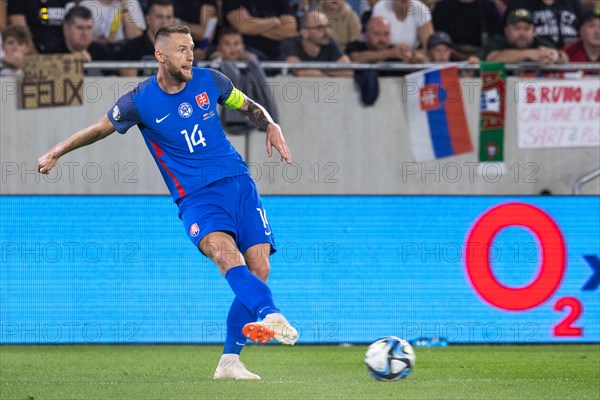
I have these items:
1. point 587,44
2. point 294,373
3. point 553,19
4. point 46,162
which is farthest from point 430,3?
point 46,162

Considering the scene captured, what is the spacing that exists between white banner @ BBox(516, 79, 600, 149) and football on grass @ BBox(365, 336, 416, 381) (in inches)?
245

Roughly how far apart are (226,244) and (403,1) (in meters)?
7.21

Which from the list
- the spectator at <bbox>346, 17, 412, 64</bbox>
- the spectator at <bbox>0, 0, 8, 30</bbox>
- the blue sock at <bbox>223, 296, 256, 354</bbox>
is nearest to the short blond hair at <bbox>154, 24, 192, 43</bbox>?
the blue sock at <bbox>223, 296, 256, 354</bbox>

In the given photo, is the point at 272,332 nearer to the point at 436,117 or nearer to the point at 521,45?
the point at 436,117

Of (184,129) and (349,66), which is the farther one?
(349,66)

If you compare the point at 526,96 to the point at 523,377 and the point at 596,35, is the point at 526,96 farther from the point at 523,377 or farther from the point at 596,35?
the point at 523,377

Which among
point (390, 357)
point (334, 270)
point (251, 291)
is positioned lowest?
point (334, 270)

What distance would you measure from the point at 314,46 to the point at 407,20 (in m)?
1.37

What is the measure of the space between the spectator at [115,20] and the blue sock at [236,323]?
6.35 metres

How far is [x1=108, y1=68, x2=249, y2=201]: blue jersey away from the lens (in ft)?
25.5

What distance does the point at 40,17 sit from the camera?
1337 cm

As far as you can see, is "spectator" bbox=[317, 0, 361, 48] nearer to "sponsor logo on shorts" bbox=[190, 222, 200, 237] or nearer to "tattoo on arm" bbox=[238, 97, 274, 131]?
"tattoo on arm" bbox=[238, 97, 274, 131]

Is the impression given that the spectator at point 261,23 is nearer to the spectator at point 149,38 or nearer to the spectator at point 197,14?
the spectator at point 197,14

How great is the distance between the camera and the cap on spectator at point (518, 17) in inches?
539
